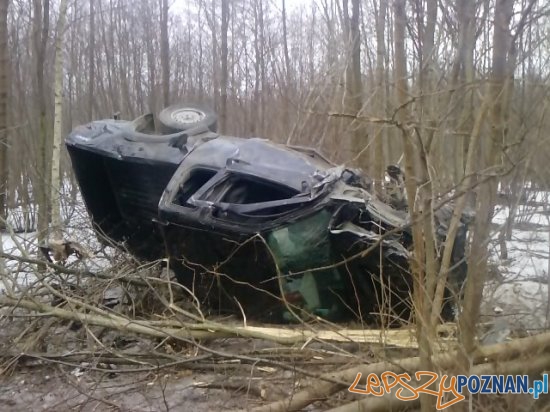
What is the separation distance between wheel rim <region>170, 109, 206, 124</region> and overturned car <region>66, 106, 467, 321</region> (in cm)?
55

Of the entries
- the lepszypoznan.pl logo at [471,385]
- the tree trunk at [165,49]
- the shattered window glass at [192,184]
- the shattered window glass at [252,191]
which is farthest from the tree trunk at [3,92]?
the tree trunk at [165,49]

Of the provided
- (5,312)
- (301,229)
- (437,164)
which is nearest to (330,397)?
(437,164)

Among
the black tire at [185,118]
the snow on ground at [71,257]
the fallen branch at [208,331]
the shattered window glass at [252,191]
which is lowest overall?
the snow on ground at [71,257]

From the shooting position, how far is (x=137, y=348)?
5.49m

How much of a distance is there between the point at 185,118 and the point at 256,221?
2604 millimetres

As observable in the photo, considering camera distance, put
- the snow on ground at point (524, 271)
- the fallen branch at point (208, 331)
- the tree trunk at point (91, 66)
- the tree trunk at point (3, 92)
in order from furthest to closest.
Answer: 1. the tree trunk at point (91, 66)
2. the tree trunk at point (3, 92)
3. the fallen branch at point (208, 331)
4. the snow on ground at point (524, 271)

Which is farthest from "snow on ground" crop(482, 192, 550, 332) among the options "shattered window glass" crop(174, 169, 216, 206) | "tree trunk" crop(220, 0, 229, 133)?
"tree trunk" crop(220, 0, 229, 133)

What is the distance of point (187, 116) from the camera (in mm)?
7793

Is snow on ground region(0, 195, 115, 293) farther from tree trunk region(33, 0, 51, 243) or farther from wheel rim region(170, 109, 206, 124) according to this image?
tree trunk region(33, 0, 51, 243)

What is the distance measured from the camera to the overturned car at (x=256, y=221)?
538 cm

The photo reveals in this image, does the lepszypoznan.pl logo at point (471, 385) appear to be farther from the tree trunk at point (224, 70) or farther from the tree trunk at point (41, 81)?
the tree trunk at point (224, 70)

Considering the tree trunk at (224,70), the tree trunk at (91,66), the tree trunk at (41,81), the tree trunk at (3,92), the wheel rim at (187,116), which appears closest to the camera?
the wheel rim at (187,116)

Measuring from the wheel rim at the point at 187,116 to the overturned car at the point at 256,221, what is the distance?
55 cm

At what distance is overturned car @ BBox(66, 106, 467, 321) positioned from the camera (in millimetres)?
5375
